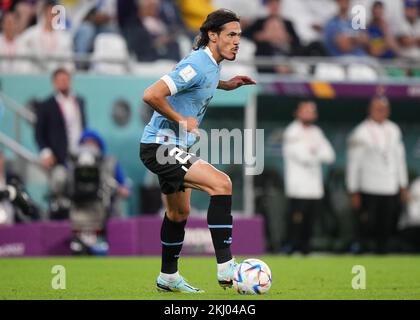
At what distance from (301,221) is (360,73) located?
3.28 meters

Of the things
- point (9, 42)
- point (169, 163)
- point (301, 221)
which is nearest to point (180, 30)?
point (9, 42)

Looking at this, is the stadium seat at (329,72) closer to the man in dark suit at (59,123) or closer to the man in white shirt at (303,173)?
the man in white shirt at (303,173)

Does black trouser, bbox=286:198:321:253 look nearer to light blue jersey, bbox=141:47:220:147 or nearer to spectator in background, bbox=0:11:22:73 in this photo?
spectator in background, bbox=0:11:22:73

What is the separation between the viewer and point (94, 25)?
59.9 feet

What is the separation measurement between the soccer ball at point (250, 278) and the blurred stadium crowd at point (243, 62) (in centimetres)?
742

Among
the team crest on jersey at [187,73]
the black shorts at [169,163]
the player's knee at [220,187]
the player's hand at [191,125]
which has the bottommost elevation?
the player's knee at [220,187]

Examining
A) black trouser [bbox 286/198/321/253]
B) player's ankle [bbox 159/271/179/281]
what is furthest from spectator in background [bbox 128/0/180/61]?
player's ankle [bbox 159/271/179/281]

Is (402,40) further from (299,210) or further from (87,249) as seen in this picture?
(87,249)

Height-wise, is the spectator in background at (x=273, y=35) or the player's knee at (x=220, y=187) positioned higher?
the spectator in background at (x=273, y=35)

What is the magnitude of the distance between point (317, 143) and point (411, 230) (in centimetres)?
303

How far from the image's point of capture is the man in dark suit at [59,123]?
16.8 m

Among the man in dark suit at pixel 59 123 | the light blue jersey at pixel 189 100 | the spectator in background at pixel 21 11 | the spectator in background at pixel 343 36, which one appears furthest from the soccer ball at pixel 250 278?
the spectator in background at pixel 343 36

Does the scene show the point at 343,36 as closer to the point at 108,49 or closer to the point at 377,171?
the point at 377,171

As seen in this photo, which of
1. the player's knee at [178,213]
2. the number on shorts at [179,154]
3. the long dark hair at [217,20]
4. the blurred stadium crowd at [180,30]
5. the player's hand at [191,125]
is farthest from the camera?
the blurred stadium crowd at [180,30]
